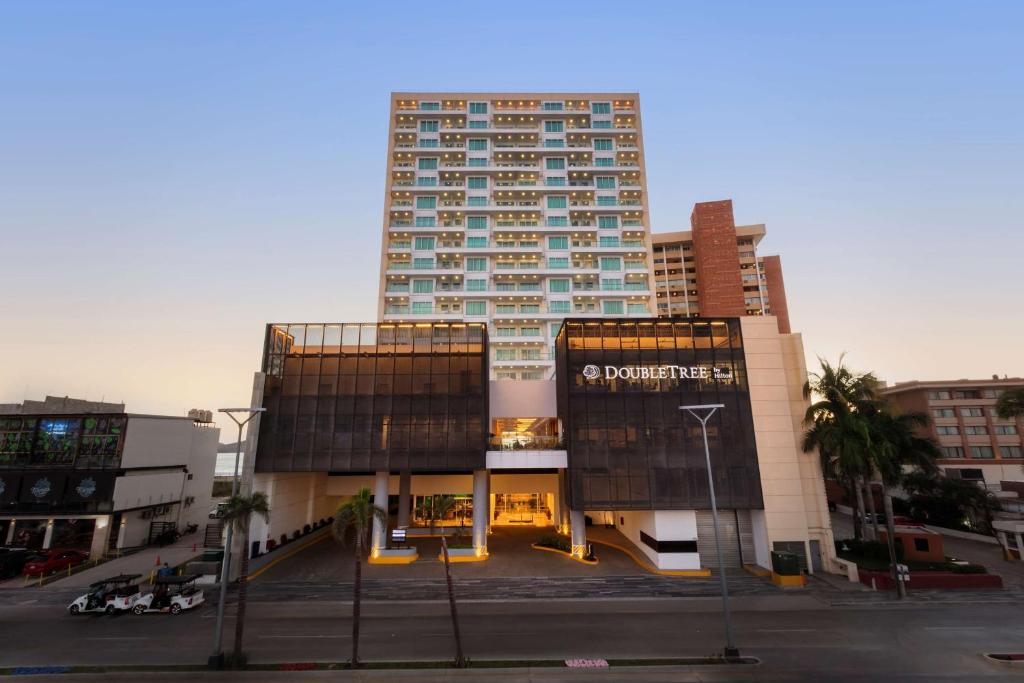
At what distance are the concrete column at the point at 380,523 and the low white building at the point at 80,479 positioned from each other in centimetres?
2437

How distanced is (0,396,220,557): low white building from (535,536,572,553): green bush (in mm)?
39503

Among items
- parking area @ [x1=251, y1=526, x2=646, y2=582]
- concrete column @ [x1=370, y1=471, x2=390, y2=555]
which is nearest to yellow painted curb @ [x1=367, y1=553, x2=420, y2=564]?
concrete column @ [x1=370, y1=471, x2=390, y2=555]

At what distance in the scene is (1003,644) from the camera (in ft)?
73.3

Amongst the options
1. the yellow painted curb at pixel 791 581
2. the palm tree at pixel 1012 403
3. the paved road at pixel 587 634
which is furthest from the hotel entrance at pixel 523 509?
the palm tree at pixel 1012 403

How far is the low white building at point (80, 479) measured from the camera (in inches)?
1612

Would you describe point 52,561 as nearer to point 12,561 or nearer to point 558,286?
point 12,561

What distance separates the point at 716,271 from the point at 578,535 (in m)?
73.2

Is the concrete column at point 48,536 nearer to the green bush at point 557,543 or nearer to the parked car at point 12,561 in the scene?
the parked car at point 12,561

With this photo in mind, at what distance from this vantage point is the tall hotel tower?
69500 millimetres

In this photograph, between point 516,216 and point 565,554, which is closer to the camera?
point 565,554

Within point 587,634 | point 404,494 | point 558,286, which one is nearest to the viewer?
point 587,634

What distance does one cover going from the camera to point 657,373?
38906 mm

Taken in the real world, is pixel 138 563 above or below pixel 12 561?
below

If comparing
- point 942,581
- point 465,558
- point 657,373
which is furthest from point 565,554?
point 942,581
